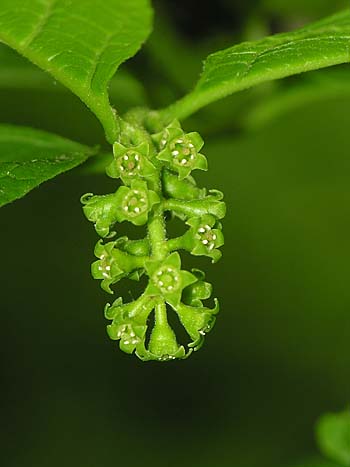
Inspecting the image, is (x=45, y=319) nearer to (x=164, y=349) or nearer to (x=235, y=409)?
(x=235, y=409)

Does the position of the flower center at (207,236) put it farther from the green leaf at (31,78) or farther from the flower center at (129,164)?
the green leaf at (31,78)

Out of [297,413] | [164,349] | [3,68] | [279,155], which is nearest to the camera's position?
[164,349]

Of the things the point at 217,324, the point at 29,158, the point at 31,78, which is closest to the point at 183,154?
the point at 29,158

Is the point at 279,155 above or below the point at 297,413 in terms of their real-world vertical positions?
above

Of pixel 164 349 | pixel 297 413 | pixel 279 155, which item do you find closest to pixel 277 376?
pixel 297 413

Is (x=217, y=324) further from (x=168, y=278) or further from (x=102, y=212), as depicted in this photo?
(x=168, y=278)

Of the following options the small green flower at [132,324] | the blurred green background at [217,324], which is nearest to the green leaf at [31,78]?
the blurred green background at [217,324]

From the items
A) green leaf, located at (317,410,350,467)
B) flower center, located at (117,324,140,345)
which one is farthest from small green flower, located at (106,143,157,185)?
green leaf, located at (317,410,350,467)
